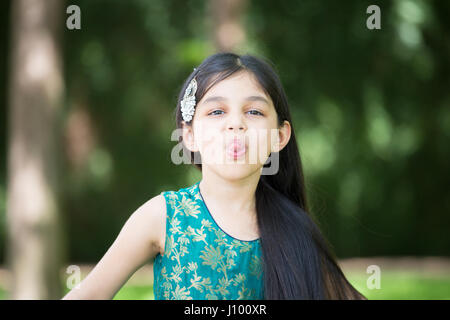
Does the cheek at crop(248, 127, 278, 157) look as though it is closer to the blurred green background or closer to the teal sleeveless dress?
the teal sleeveless dress

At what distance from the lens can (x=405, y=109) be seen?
9.81m

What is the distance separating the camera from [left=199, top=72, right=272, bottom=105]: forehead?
2193 millimetres

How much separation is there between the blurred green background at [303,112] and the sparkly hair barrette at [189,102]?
699 centimetres

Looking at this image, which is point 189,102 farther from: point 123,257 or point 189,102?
point 123,257

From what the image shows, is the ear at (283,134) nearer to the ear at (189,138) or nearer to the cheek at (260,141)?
the cheek at (260,141)

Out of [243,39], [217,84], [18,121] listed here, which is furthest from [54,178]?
[217,84]

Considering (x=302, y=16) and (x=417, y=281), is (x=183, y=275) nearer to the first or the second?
(x=417, y=281)

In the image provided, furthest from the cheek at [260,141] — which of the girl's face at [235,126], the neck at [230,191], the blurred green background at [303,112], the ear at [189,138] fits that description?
the blurred green background at [303,112]

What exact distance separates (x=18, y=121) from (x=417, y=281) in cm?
553

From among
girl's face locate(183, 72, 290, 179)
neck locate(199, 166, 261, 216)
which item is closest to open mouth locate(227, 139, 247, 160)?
girl's face locate(183, 72, 290, 179)

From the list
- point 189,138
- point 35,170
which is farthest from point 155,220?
point 35,170

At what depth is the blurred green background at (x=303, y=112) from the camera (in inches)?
384

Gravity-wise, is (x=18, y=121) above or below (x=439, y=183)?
above

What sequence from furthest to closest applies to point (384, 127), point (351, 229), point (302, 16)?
point (351, 229)
point (302, 16)
point (384, 127)
